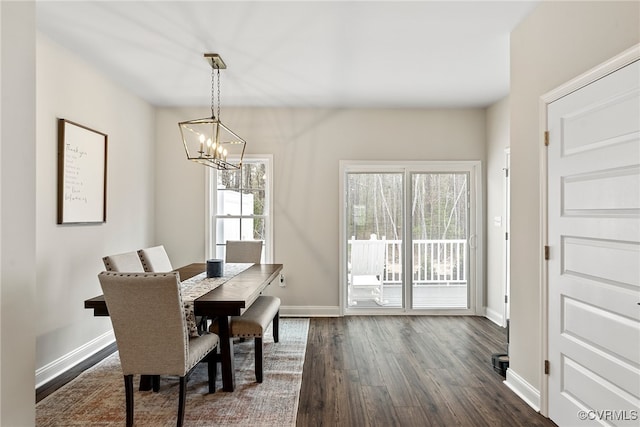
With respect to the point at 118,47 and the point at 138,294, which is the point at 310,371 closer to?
the point at 138,294

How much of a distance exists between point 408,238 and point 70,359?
3.83 meters

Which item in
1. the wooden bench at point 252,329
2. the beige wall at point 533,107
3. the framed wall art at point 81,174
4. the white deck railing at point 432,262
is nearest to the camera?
the beige wall at point 533,107

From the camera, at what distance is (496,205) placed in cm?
464

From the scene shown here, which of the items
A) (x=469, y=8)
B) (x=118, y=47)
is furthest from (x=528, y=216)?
(x=118, y=47)

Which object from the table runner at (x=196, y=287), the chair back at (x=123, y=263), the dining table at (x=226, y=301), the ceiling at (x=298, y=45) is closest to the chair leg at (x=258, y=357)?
the dining table at (x=226, y=301)

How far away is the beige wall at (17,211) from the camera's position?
3.43 ft

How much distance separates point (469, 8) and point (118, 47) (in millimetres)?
2772

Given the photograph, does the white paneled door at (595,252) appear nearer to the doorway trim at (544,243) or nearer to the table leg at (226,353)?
the doorway trim at (544,243)

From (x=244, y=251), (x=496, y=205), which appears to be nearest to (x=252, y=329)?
(x=244, y=251)

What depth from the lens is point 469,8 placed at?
2.57 m

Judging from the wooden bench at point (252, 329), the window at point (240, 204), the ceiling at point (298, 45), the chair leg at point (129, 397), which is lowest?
the chair leg at point (129, 397)

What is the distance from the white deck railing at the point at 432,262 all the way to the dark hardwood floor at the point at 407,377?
0.61 meters

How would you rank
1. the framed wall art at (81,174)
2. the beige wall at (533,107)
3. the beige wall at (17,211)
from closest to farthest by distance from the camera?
1. the beige wall at (17,211)
2. the beige wall at (533,107)
3. the framed wall art at (81,174)

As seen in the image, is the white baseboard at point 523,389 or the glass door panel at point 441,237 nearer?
the white baseboard at point 523,389
